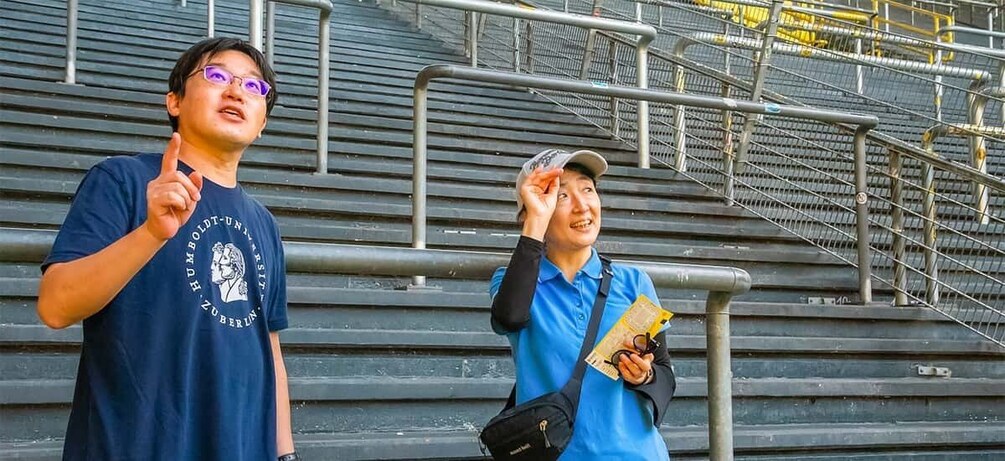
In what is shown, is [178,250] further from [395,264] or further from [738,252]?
[738,252]

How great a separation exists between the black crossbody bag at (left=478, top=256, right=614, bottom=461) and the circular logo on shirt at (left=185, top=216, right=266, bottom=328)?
59 cm

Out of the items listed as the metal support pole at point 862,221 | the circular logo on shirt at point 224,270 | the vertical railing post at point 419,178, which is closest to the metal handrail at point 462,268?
the circular logo on shirt at point 224,270

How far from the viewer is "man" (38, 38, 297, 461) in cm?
166

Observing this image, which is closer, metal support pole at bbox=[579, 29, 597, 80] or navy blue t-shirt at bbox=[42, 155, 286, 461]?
navy blue t-shirt at bbox=[42, 155, 286, 461]

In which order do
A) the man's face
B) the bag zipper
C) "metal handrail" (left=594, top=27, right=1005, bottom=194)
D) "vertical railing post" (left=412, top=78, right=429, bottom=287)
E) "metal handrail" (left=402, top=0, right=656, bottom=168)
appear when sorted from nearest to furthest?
the man's face < the bag zipper < "vertical railing post" (left=412, top=78, right=429, bottom=287) < "metal handrail" (left=594, top=27, right=1005, bottom=194) < "metal handrail" (left=402, top=0, right=656, bottom=168)

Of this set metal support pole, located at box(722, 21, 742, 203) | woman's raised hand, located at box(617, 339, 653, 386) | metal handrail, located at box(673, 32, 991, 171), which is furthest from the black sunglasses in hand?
metal handrail, located at box(673, 32, 991, 171)

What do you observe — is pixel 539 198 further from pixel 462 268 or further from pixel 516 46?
pixel 516 46

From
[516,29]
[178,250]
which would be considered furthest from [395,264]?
[516,29]

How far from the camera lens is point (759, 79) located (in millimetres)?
6180

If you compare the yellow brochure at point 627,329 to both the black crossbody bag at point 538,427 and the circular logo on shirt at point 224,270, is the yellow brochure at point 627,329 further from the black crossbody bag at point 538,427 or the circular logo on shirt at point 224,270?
the circular logo on shirt at point 224,270

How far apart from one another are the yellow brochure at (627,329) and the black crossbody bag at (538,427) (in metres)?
0.06

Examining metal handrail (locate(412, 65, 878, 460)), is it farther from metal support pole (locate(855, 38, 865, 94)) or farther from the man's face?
Answer: metal support pole (locate(855, 38, 865, 94))

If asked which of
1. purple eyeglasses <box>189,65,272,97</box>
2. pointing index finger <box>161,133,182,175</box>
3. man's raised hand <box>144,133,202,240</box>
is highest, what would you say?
purple eyeglasses <box>189,65,272,97</box>

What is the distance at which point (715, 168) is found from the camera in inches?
240
